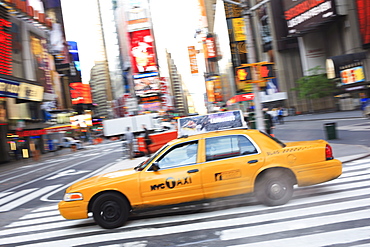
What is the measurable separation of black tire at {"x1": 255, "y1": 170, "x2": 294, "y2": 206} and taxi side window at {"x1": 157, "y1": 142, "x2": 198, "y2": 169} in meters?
1.24

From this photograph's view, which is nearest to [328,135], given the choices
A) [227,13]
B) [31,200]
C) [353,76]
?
[31,200]

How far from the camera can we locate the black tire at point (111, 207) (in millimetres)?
6641

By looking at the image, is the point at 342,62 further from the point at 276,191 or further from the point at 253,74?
the point at 276,191

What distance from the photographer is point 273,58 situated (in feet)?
213

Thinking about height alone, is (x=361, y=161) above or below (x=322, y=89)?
below

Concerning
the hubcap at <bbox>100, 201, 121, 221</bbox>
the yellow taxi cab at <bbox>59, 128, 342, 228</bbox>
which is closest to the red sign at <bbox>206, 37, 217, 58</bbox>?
the yellow taxi cab at <bbox>59, 128, 342, 228</bbox>

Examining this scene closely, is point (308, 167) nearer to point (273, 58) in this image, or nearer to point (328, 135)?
point (328, 135)

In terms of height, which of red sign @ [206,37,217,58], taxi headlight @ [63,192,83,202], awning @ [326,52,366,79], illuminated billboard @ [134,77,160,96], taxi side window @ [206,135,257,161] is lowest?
taxi headlight @ [63,192,83,202]

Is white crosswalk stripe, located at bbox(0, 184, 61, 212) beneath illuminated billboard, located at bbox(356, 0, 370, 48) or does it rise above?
beneath

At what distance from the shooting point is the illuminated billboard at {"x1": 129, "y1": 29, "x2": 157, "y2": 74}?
100250mm

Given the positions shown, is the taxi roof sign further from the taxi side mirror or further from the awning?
the awning

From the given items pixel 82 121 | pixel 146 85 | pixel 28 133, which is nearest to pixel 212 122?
pixel 28 133

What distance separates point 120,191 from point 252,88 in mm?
7962

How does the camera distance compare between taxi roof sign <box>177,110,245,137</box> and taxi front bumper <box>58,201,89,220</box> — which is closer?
taxi front bumper <box>58,201,89,220</box>
